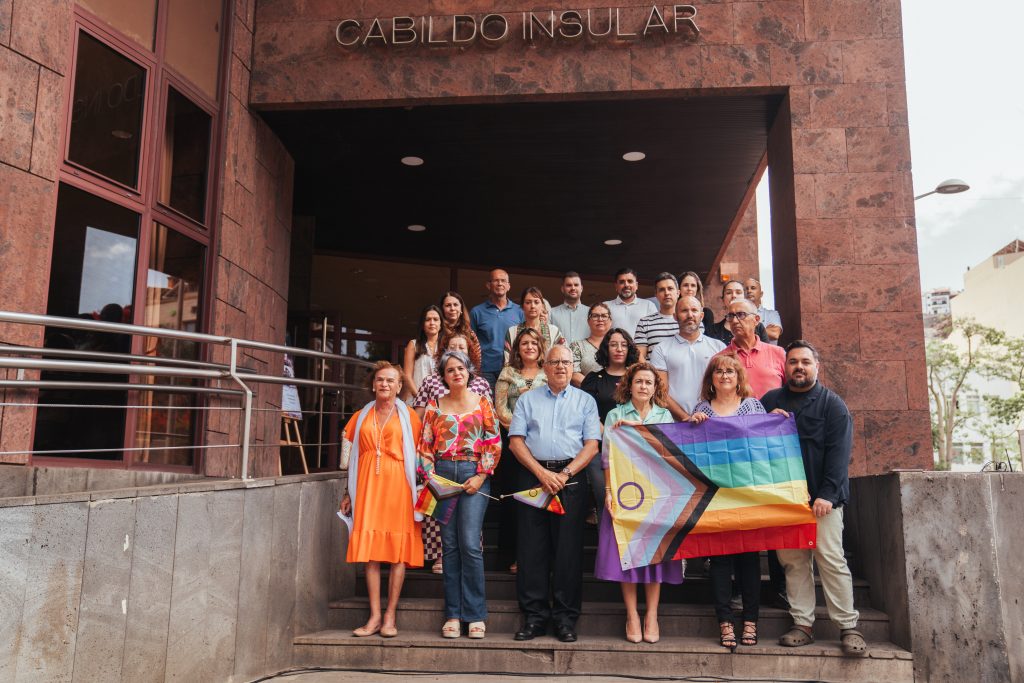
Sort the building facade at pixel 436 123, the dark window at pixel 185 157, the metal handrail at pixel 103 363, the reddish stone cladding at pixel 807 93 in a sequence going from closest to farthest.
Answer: the metal handrail at pixel 103 363 < the building facade at pixel 436 123 < the dark window at pixel 185 157 < the reddish stone cladding at pixel 807 93

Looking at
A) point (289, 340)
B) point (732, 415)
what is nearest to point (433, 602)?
point (732, 415)

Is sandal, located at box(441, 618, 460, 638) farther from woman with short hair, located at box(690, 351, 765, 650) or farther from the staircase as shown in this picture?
woman with short hair, located at box(690, 351, 765, 650)

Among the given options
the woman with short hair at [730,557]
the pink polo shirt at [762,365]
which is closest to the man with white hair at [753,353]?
the pink polo shirt at [762,365]

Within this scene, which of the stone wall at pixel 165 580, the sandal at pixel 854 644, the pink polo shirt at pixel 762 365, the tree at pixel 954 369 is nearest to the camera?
the stone wall at pixel 165 580

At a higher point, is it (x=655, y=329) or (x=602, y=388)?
(x=655, y=329)

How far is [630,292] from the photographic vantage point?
862 cm

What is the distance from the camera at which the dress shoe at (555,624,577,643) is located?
6215mm

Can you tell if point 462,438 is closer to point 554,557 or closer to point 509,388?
point 509,388

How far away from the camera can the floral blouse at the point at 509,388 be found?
7160mm

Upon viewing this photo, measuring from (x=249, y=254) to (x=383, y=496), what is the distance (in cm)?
422

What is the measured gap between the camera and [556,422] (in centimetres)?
652

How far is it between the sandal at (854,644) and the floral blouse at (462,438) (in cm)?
265

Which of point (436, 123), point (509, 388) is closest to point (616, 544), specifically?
point (509, 388)

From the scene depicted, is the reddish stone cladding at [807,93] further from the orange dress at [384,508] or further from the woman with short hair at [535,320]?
the orange dress at [384,508]
